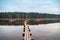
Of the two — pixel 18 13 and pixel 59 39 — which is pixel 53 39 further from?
pixel 18 13

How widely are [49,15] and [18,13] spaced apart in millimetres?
9620

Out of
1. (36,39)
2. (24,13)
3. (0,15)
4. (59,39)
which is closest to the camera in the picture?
(36,39)

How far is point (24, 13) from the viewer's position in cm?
4541

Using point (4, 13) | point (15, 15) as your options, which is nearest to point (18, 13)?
point (15, 15)

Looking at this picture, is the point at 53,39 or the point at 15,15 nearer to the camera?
the point at 53,39

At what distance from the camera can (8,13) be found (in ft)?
147

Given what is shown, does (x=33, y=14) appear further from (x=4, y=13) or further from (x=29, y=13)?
(x=4, y=13)

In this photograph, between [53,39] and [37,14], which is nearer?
[53,39]

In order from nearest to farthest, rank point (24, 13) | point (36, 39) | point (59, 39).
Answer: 1. point (36, 39)
2. point (59, 39)
3. point (24, 13)

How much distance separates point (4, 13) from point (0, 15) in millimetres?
1754

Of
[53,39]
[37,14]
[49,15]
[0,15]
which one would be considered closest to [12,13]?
[0,15]

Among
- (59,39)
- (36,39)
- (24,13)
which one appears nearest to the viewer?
(36,39)

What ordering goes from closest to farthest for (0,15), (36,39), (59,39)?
1. (36,39)
2. (59,39)
3. (0,15)

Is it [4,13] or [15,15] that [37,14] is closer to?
[15,15]
